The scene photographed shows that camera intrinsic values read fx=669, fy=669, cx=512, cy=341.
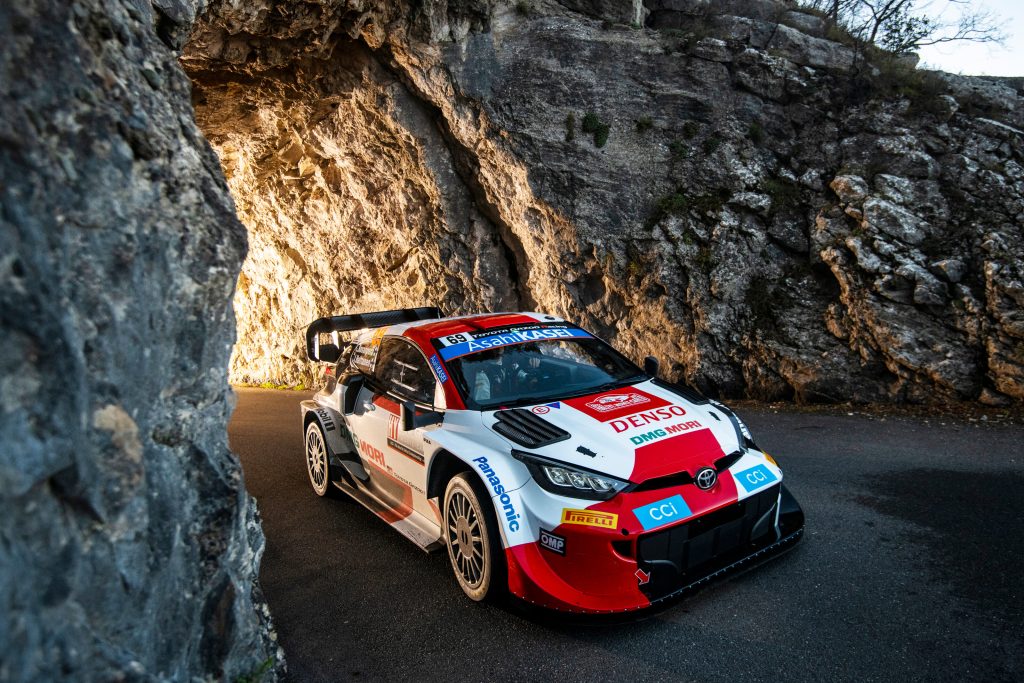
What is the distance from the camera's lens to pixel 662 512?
12.1 feet

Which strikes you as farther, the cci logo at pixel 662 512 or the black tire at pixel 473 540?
the black tire at pixel 473 540

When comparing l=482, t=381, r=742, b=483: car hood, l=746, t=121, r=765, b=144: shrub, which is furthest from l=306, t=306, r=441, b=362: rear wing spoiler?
l=746, t=121, r=765, b=144: shrub

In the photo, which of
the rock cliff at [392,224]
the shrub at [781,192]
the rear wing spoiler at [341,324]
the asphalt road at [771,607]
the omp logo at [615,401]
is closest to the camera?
the rock cliff at [392,224]

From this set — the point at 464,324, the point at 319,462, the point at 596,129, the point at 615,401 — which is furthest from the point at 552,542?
the point at 596,129

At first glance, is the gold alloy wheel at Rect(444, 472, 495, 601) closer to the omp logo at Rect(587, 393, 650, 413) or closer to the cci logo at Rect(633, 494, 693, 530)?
the cci logo at Rect(633, 494, 693, 530)

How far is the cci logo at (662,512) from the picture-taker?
364 cm

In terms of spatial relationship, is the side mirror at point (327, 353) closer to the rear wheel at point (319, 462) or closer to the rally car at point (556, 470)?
the rear wheel at point (319, 462)

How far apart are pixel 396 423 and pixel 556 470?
1627 mm

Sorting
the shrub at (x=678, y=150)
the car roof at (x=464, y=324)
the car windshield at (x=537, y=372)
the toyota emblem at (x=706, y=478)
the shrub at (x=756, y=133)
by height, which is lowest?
the toyota emblem at (x=706, y=478)

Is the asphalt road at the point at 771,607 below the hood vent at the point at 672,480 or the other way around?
below

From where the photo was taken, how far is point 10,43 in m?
2.18

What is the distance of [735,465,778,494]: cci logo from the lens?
13.2 feet

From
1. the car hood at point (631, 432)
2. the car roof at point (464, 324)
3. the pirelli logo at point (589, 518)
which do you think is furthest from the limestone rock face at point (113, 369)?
the car roof at point (464, 324)

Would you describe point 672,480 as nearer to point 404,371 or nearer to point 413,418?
point 413,418
